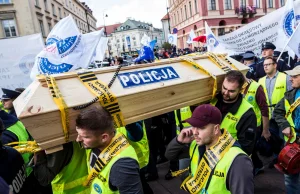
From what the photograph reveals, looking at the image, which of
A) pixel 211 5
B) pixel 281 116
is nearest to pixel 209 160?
pixel 281 116

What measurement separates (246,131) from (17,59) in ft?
16.6

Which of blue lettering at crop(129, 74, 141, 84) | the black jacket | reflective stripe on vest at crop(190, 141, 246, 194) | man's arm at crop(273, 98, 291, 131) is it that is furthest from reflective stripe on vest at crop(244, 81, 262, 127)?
blue lettering at crop(129, 74, 141, 84)

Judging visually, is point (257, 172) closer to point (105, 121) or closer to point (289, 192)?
point (289, 192)

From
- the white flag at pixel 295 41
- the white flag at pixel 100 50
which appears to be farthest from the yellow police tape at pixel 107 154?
the white flag at pixel 100 50

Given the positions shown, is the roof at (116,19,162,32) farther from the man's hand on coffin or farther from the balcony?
the man's hand on coffin

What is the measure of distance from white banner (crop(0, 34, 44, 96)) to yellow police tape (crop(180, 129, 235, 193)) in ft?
16.4

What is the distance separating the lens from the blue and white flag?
487cm

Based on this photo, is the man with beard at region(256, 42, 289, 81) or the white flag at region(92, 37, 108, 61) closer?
the man with beard at region(256, 42, 289, 81)

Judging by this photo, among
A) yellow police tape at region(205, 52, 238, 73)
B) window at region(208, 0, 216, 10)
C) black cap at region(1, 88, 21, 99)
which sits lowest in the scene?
black cap at region(1, 88, 21, 99)

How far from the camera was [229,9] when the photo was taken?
35.6 m

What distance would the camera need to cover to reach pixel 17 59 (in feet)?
17.8

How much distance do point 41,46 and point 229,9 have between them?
115 ft

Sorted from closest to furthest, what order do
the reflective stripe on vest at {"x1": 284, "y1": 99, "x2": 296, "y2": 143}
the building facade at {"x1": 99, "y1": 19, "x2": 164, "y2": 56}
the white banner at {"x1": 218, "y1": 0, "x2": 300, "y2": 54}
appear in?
the reflective stripe on vest at {"x1": 284, "y1": 99, "x2": 296, "y2": 143}
the white banner at {"x1": 218, "y1": 0, "x2": 300, "y2": 54}
the building facade at {"x1": 99, "y1": 19, "x2": 164, "y2": 56}

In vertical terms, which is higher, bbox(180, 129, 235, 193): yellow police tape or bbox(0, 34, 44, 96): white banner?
bbox(0, 34, 44, 96): white banner
